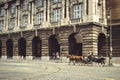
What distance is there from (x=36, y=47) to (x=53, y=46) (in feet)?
16.1

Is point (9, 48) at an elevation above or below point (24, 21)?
below

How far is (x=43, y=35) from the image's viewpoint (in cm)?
4519

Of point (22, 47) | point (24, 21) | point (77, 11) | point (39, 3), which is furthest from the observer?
point (22, 47)

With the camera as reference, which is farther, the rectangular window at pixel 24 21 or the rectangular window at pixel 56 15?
the rectangular window at pixel 24 21

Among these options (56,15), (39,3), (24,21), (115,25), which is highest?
(39,3)

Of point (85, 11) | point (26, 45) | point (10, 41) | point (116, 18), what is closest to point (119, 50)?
point (116, 18)

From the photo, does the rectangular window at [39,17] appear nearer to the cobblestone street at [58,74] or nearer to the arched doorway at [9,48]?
the arched doorway at [9,48]

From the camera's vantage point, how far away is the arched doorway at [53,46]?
44344mm

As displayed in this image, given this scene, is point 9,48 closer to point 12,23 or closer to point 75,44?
point 12,23

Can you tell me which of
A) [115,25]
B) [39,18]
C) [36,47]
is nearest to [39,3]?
[39,18]

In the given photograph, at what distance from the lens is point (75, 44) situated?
42.2m

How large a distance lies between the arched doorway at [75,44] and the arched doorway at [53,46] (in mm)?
3361

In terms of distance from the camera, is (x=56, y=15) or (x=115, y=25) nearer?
(x=115, y=25)

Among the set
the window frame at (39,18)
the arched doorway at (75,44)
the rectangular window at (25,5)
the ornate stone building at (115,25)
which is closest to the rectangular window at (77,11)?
the arched doorway at (75,44)
